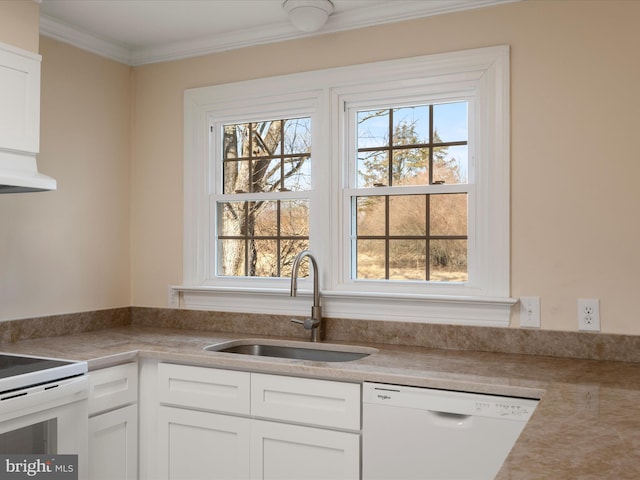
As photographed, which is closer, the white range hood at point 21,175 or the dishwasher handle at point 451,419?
the dishwasher handle at point 451,419

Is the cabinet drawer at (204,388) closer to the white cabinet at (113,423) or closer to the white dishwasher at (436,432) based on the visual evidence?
the white cabinet at (113,423)

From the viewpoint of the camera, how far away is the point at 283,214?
10.3ft

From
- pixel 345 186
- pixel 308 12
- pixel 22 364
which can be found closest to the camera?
pixel 22 364

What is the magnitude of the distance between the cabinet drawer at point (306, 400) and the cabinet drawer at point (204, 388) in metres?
0.06

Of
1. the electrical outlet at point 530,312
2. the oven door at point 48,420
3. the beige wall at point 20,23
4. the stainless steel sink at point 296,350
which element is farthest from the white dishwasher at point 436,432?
the beige wall at point 20,23

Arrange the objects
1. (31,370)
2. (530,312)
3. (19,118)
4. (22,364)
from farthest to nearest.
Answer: (530,312) < (19,118) < (22,364) < (31,370)

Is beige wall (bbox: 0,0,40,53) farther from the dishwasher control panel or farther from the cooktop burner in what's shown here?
the dishwasher control panel

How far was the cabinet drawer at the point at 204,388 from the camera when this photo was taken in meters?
2.45

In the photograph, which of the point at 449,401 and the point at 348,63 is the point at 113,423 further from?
the point at 348,63

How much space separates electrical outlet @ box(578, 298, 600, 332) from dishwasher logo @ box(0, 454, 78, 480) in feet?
6.57

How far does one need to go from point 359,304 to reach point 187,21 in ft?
5.29

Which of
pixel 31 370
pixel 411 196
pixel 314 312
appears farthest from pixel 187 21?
pixel 31 370

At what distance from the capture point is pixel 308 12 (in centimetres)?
274

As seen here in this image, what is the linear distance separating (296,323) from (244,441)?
0.69 m
